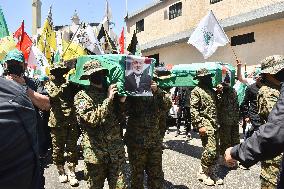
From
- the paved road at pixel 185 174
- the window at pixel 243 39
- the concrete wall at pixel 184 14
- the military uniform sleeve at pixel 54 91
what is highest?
the concrete wall at pixel 184 14

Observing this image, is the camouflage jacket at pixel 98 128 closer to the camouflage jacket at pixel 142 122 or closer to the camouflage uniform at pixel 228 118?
the camouflage jacket at pixel 142 122

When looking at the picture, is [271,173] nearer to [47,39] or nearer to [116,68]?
[116,68]

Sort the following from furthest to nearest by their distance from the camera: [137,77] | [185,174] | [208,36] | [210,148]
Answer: [208,36] → [185,174] → [210,148] → [137,77]

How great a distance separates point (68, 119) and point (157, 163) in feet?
7.44

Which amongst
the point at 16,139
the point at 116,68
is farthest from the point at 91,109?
the point at 16,139

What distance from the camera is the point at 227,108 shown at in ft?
24.5

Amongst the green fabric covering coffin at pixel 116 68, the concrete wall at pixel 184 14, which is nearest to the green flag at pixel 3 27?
the green fabric covering coffin at pixel 116 68

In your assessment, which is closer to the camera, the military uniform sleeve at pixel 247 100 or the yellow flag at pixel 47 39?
the military uniform sleeve at pixel 247 100

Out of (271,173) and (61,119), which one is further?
(61,119)

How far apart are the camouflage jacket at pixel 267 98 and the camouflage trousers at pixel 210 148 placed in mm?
2046

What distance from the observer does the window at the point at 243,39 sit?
15469 mm

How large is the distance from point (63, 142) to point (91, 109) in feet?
8.11

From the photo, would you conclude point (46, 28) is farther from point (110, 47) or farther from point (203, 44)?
point (203, 44)

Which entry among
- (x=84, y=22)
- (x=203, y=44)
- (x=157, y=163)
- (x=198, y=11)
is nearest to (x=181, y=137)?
(x=203, y=44)
